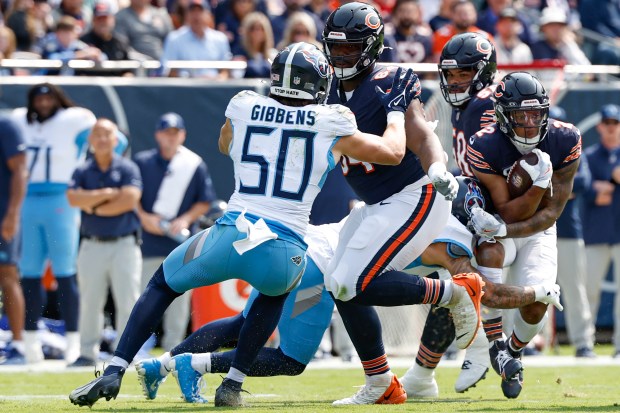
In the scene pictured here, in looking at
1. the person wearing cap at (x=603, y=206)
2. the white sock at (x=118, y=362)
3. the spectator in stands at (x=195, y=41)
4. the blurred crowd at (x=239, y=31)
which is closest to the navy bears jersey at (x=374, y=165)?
the white sock at (x=118, y=362)

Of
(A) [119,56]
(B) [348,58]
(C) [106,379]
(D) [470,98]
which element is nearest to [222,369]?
(C) [106,379]

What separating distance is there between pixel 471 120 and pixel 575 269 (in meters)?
3.77

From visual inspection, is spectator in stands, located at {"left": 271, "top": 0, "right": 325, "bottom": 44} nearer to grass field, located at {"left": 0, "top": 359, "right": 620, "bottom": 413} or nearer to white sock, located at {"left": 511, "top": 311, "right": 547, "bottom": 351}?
grass field, located at {"left": 0, "top": 359, "right": 620, "bottom": 413}

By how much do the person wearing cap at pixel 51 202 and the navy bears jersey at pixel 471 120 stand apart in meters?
3.93

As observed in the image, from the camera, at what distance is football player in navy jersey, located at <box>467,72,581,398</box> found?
22.6 ft

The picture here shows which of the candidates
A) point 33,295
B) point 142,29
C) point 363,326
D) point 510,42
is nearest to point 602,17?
point 510,42

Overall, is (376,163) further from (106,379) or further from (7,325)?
(7,325)

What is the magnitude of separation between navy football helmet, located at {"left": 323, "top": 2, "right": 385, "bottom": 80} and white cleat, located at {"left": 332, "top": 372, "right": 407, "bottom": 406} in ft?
5.34

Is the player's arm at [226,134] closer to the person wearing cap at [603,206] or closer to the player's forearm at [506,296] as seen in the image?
the player's forearm at [506,296]

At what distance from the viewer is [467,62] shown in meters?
7.60

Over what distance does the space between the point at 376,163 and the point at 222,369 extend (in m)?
1.34

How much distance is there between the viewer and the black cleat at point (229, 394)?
6121 millimetres

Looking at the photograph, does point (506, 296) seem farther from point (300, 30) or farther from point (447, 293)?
point (300, 30)

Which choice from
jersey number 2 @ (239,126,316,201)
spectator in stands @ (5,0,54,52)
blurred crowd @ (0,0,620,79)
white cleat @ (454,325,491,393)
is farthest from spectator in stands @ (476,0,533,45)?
jersey number 2 @ (239,126,316,201)
